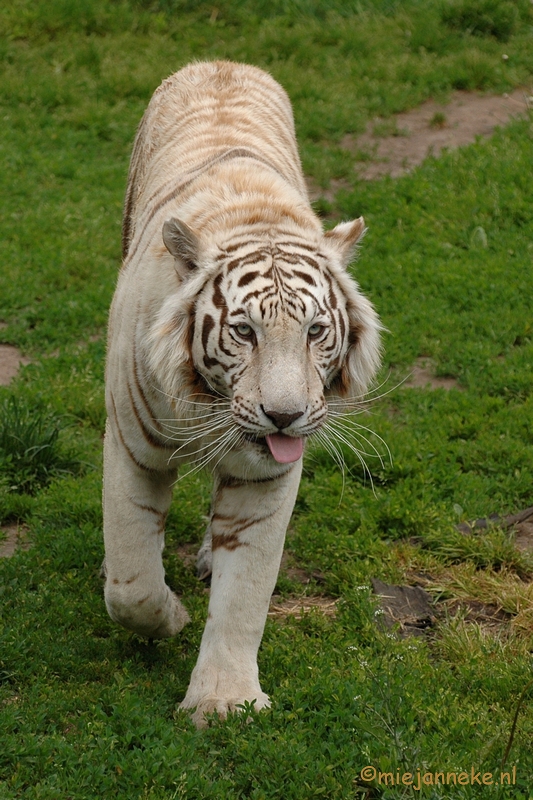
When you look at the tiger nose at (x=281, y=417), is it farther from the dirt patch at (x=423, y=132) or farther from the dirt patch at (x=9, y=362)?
the dirt patch at (x=423, y=132)

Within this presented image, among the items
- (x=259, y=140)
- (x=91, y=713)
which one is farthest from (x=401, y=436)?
(x=91, y=713)

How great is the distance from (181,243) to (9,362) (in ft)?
11.2

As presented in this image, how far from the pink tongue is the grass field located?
926 mm

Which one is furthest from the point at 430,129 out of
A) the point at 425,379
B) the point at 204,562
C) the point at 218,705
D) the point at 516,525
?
the point at 218,705

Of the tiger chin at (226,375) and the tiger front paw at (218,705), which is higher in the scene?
the tiger chin at (226,375)

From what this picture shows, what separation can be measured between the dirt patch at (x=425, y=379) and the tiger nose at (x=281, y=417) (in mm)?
3128

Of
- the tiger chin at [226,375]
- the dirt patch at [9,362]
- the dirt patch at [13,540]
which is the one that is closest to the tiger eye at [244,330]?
the tiger chin at [226,375]

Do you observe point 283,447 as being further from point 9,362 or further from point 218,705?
point 9,362

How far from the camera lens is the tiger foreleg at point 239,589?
383 centimetres

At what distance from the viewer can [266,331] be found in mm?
3482

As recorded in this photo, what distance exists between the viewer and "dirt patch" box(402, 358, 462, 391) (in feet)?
21.4

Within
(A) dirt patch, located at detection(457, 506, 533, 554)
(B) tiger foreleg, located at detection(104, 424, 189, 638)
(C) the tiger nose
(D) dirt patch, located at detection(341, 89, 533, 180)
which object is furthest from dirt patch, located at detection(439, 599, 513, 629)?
(D) dirt patch, located at detection(341, 89, 533, 180)

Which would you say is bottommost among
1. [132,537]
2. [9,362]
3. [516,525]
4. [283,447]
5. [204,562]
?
[9,362]

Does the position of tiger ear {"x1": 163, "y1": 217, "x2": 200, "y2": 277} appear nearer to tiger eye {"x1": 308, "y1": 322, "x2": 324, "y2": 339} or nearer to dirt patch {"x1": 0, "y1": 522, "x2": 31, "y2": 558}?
tiger eye {"x1": 308, "y1": 322, "x2": 324, "y2": 339}
